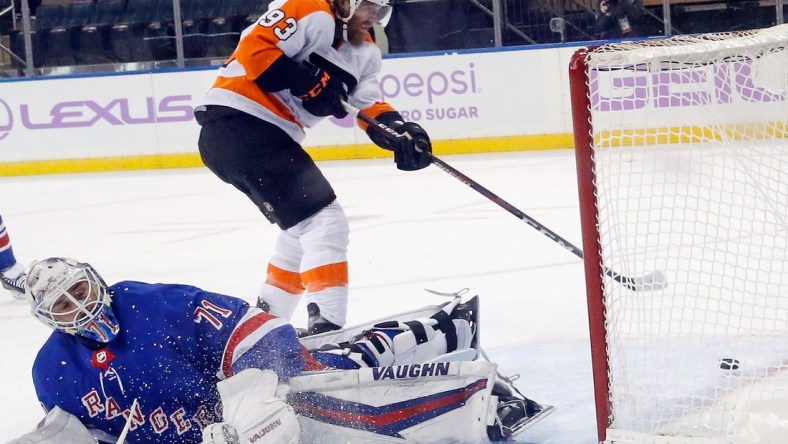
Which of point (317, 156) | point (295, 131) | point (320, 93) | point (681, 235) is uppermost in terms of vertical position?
point (320, 93)

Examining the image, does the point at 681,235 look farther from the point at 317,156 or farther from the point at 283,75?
the point at 317,156

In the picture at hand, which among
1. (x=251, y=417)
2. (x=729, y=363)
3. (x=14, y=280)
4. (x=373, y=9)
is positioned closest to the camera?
(x=251, y=417)

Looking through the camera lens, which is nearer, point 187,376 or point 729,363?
point 187,376

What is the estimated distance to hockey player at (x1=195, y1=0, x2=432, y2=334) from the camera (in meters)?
2.81

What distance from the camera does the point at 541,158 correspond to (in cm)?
728

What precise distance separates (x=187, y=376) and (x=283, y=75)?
1.01 m

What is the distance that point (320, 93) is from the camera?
2871mm

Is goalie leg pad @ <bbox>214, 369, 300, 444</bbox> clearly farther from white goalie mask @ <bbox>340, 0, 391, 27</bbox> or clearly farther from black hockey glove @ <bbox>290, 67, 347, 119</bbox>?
white goalie mask @ <bbox>340, 0, 391, 27</bbox>

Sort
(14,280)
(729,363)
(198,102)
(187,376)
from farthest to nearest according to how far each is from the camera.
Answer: (198,102), (14,280), (729,363), (187,376)

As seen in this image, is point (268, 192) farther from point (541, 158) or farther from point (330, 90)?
point (541, 158)

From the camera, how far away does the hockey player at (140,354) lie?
197cm

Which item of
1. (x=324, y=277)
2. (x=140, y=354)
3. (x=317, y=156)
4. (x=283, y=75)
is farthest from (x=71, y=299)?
(x=317, y=156)

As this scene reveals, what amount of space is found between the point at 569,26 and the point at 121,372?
6.13 metres

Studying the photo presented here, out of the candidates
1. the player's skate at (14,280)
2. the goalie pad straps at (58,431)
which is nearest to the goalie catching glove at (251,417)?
the goalie pad straps at (58,431)
